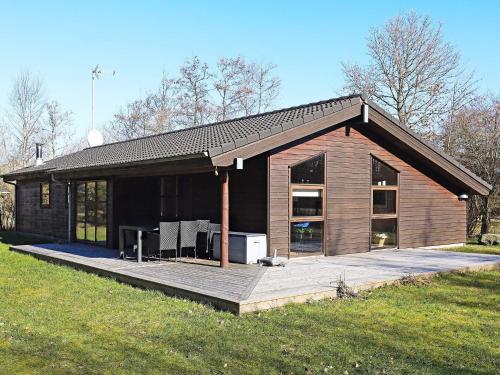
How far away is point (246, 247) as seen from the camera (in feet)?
30.0

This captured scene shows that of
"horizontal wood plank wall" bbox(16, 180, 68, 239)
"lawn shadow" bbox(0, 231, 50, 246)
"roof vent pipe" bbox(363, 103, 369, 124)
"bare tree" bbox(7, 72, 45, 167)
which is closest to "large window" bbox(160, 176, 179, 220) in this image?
"horizontal wood plank wall" bbox(16, 180, 68, 239)

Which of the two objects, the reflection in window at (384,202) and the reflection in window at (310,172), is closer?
the reflection in window at (310,172)

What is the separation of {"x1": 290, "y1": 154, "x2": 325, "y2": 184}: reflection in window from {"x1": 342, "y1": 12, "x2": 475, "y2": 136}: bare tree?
556 inches

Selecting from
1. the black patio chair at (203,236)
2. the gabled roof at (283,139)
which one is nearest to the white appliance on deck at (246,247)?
the black patio chair at (203,236)

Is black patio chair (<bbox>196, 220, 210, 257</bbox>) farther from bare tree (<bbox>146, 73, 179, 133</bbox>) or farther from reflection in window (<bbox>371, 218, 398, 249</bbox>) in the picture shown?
bare tree (<bbox>146, 73, 179, 133</bbox>)

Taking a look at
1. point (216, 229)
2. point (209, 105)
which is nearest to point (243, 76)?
point (209, 105)

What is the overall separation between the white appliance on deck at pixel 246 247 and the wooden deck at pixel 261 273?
0.32 meters

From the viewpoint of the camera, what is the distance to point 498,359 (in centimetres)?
434

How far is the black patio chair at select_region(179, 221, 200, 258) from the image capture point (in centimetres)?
955

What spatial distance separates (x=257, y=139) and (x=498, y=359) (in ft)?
17.5

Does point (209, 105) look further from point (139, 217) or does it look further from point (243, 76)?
point (139, 217)

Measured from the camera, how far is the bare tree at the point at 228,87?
30031 millimetres

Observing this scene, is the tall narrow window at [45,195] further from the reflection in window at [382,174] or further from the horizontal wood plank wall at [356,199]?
the reflection in window at [382,174]

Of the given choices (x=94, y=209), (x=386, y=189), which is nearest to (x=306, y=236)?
(x=386, y=189)
